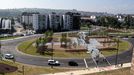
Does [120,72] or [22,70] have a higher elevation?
[120,72]

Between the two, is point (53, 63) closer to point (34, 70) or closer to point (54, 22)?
point (34, 70)

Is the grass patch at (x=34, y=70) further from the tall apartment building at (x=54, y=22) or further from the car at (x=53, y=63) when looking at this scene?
the tall apartment building at (x=54, y=22)

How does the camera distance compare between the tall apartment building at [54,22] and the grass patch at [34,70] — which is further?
the tall apartment building at [54,22]

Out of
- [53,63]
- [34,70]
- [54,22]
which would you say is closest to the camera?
[34,70]

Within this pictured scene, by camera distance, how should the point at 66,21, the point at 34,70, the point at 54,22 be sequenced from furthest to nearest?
1. the point at 66,21
2. the point at 54,22
3. the point at 34,70

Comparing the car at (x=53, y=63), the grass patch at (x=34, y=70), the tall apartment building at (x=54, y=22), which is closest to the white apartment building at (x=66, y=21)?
the tall apartment building at (x=54, y=22)

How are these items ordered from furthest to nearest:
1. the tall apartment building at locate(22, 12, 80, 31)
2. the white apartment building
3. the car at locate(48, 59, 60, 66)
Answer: the white apartment building, the tall apartment building at locate(22, 12, 80, 31), the car at locate(48, 59, 60, 66)

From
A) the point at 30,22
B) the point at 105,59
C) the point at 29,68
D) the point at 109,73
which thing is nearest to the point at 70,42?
the point at 105,59

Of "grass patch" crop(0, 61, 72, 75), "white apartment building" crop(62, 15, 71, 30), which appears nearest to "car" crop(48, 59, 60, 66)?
"grass patch" crop(0, 61, 72, 75)

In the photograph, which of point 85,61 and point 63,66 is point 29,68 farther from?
point 85,61

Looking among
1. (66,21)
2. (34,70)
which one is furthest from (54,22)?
(34,70)

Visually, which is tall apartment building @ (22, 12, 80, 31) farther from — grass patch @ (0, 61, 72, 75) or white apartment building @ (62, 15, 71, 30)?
grass patch @ (0, 61, 72, 75)
